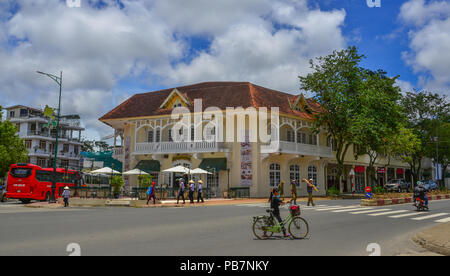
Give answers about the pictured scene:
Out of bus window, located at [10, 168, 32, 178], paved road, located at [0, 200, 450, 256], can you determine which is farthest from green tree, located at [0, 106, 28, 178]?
paved road, located at [0, 200, 450, 256]

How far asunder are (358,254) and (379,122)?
28.4 meters

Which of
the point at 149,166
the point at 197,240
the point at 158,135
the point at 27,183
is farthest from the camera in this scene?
the point at 158,135

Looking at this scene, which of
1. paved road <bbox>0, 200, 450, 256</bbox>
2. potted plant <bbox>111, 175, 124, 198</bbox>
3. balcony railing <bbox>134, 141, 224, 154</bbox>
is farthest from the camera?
balcony railing <bbox>134, 141, 224, 154</bbox>

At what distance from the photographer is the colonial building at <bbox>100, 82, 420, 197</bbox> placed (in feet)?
109

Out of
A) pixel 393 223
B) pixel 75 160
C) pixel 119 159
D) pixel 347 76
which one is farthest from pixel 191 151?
pixel 75 160

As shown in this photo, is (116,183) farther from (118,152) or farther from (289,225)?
(289,225)

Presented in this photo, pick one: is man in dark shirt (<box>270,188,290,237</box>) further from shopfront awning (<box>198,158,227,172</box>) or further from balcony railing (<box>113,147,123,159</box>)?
balcony railing (<box>113,147,123,159</box>)

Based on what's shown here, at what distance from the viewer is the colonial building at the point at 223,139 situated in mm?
33344

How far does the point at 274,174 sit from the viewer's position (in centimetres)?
3488

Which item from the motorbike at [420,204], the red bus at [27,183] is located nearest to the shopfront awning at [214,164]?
the red bus at [27,183]

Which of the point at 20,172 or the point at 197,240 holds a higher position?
the point at 20,172

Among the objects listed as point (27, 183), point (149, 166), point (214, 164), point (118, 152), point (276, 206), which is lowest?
point (276, 206)

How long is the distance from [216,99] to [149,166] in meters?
9.24

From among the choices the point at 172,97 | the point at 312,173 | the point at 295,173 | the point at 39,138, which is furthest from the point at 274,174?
the point at 39,138
